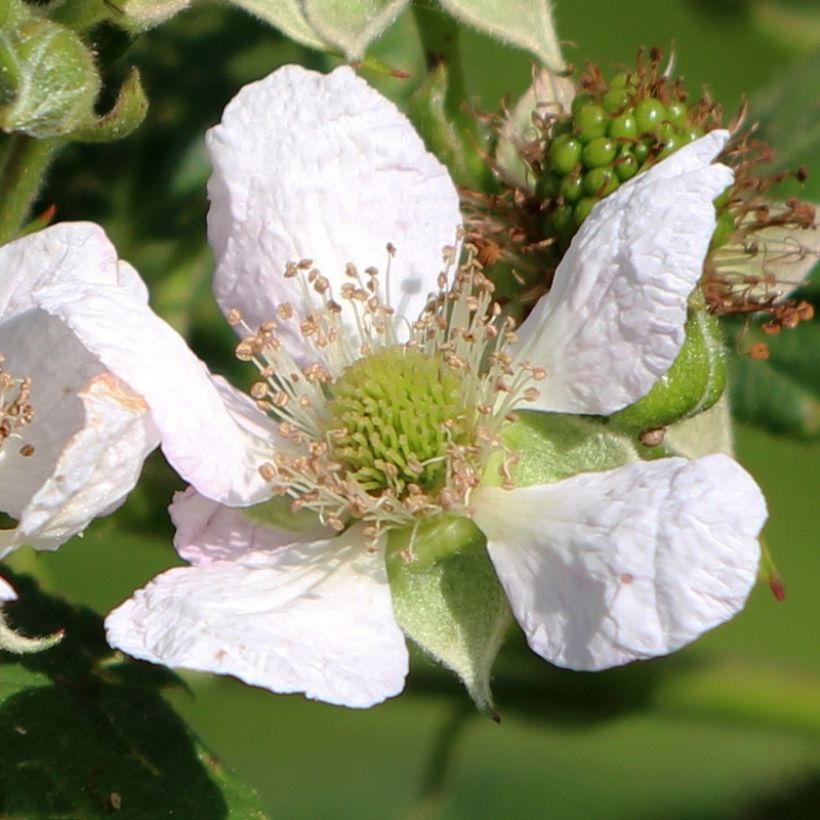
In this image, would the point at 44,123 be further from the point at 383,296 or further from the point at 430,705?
the point at 430,705

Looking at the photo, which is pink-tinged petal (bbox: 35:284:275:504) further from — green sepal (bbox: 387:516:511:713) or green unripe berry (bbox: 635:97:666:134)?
green unripe berry (bbox: 635:97:666:134)

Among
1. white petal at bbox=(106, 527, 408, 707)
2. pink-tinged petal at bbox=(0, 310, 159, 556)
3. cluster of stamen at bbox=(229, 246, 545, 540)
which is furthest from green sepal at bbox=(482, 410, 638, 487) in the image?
pink-tinged petal at bbox=(0, 310, 159, 556)

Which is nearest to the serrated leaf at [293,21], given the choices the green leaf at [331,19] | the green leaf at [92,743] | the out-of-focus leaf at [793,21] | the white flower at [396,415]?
the green leaf at [331,19]

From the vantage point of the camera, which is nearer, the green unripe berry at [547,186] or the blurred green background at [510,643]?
the green unripe berry at [547,186]

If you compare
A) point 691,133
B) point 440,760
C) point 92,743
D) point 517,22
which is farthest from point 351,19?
point 440,760

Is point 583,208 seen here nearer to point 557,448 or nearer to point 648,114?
A: point 648,114

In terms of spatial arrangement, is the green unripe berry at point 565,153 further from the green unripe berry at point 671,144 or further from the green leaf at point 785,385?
the green leaf at point 785,385

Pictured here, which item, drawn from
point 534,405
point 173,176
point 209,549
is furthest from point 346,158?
point 173,176
